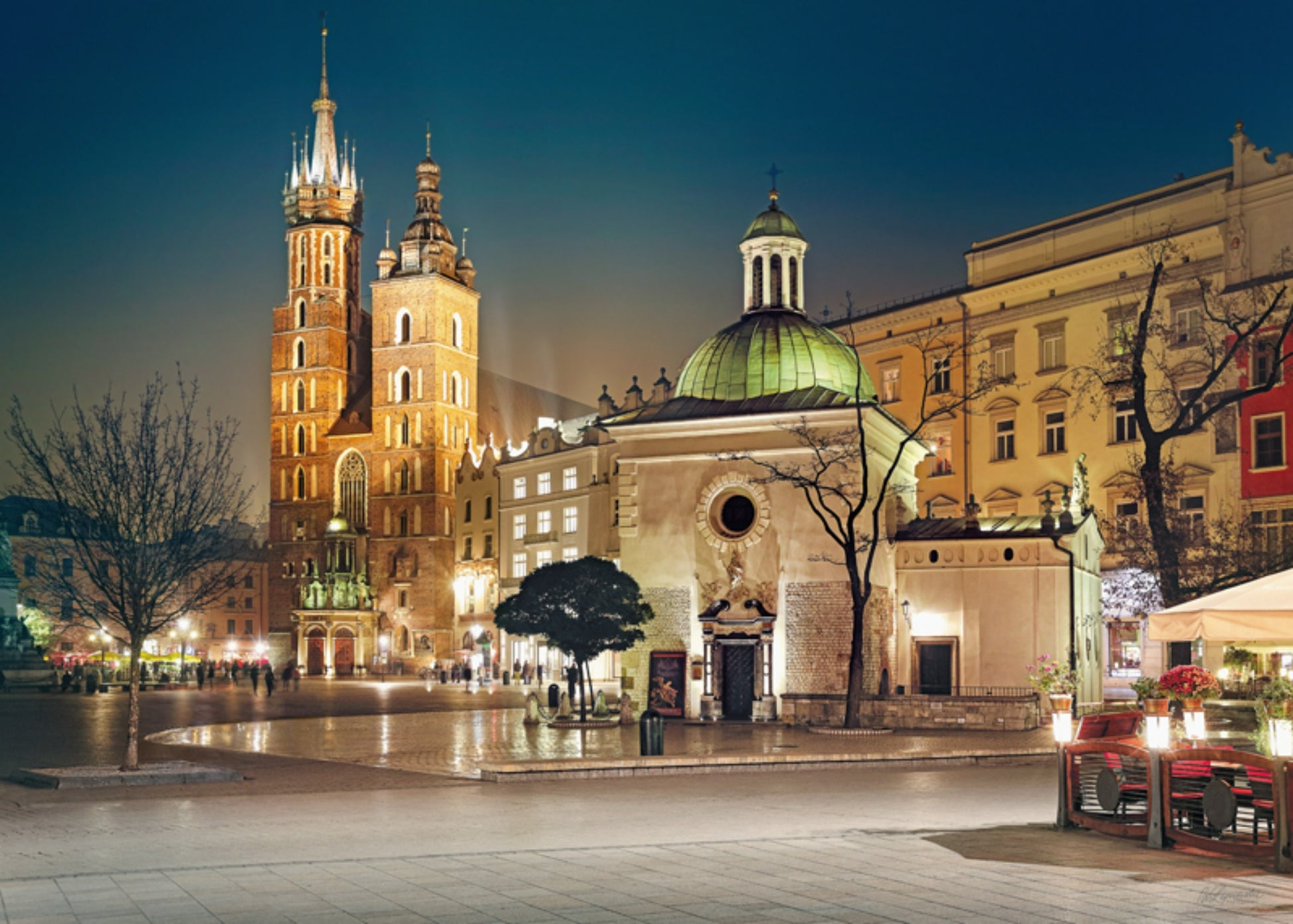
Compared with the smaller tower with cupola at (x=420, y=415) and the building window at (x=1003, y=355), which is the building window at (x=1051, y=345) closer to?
the building window at (x=1003, y=355)

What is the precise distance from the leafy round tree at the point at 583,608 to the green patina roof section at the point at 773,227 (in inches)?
457

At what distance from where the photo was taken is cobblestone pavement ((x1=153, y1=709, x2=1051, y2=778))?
996 inches

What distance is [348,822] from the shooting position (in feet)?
49.5

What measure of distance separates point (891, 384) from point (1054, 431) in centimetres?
876

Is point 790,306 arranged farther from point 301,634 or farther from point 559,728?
point 301,634

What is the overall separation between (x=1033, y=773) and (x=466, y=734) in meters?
15.0

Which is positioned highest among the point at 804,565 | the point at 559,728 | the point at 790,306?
the point at 790,306

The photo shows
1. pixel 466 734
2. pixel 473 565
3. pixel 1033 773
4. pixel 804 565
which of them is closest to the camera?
pixel 1033 773

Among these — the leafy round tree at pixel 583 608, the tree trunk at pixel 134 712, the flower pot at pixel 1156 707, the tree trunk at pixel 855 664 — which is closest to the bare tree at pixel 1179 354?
the tree trunk at pixel 855 664

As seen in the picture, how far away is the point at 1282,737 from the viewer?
39.1 ft

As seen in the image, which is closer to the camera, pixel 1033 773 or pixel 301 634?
pixel 1033 773

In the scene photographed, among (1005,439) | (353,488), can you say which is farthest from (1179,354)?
(353,488)

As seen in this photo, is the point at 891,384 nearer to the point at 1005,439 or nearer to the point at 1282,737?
the point at 1005,439

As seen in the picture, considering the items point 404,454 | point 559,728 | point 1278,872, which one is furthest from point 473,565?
point 1278,872
